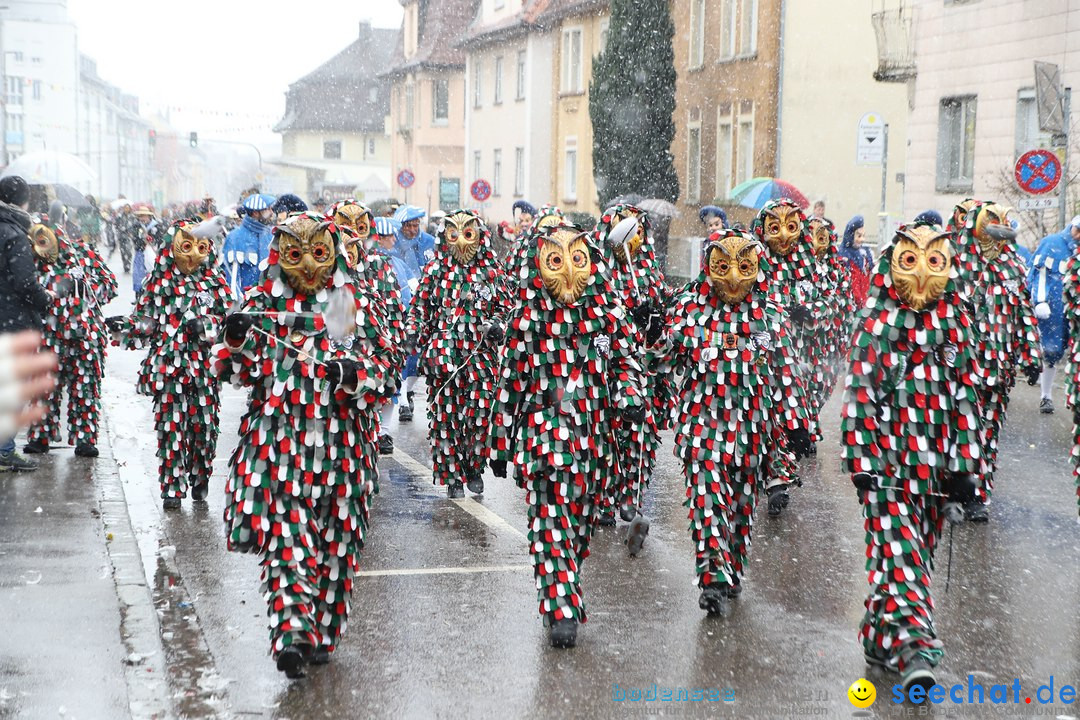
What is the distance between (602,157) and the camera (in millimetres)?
35281

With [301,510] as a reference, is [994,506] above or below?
below

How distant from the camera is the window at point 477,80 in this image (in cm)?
4997

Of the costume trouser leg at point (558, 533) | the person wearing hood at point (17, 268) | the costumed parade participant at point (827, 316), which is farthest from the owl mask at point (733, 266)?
the person wearing hood at point (17, 268)

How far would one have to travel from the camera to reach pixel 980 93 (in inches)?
910

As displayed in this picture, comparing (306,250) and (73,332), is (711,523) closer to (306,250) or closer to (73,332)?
(306,250)

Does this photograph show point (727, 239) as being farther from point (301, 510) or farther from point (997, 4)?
point (997, 4)

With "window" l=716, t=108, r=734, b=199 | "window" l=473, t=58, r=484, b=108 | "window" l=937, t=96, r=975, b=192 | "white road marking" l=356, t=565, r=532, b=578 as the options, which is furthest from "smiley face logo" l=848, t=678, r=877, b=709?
"window" l=473, t=58, r=484, b=108

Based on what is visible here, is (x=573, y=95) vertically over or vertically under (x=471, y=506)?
over

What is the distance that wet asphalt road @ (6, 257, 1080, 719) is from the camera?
17.4ft

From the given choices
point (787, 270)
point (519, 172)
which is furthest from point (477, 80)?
point (787, 270)

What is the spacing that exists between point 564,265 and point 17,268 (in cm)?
454

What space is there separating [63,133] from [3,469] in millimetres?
96361

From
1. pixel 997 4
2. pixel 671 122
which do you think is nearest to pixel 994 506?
pixel 997 4

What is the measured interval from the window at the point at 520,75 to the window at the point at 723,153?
12.7 metres
